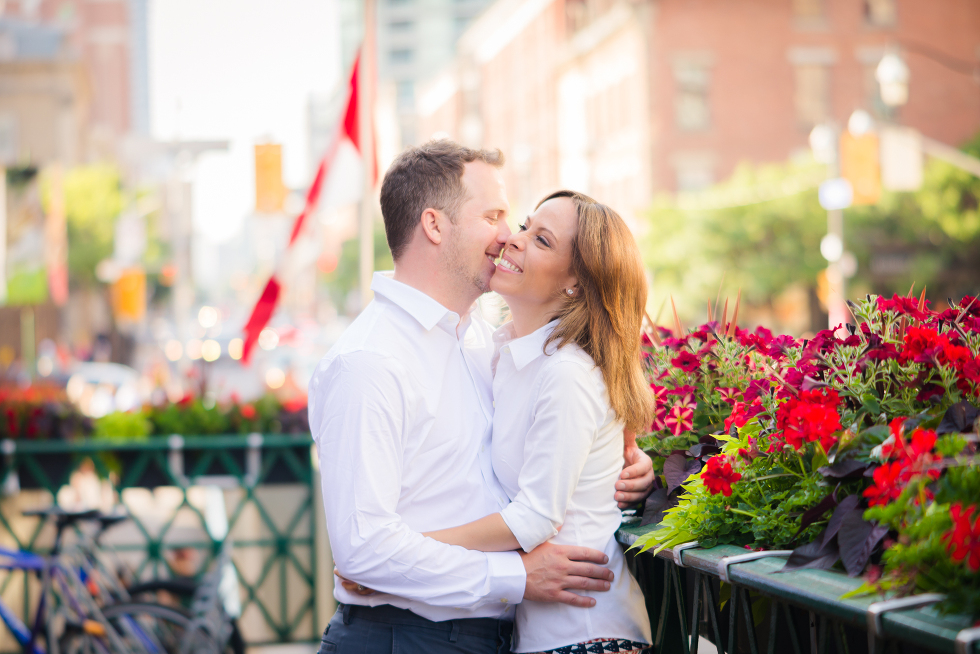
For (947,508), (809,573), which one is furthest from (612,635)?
(947,508)

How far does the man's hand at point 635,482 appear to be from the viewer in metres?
2.77

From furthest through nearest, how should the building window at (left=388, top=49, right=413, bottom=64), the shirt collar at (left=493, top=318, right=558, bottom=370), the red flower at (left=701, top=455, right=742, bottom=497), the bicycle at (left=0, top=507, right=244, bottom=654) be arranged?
the building window at (left=388, top=49, right=413, bottom=64), the bicycle at (left=0, top=507, right=244, bottom=654), the shirt collar at (left=493, top=318, right=558, bottom=370), the red flower at (left=701, top=455, right=742, bottom=497)

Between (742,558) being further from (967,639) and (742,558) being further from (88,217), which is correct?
(88,217)

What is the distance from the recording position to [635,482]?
2.77 meters

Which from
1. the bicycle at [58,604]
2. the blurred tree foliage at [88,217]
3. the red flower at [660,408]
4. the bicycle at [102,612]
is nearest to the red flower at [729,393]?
the red flower at [660,408]

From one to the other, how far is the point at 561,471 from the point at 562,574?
0.31m

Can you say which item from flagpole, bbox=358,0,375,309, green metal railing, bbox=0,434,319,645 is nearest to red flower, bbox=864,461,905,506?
green metal railing, bbox=0,434,319,645

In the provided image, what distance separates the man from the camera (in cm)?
253

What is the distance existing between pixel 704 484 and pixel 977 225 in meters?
31.9

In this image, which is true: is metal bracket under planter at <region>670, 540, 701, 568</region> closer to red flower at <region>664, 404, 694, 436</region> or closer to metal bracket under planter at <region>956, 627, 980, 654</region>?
red flower at <region>664, 404, 694, 436</region>

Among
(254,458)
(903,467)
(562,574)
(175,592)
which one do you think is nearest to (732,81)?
(254,458)

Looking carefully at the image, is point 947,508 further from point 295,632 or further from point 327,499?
point 295,632

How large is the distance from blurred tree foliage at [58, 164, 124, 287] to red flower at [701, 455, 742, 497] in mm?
56223

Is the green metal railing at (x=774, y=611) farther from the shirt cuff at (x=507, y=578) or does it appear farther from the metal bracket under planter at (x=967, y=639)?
the shirt cuff at (x=507, y=578)
